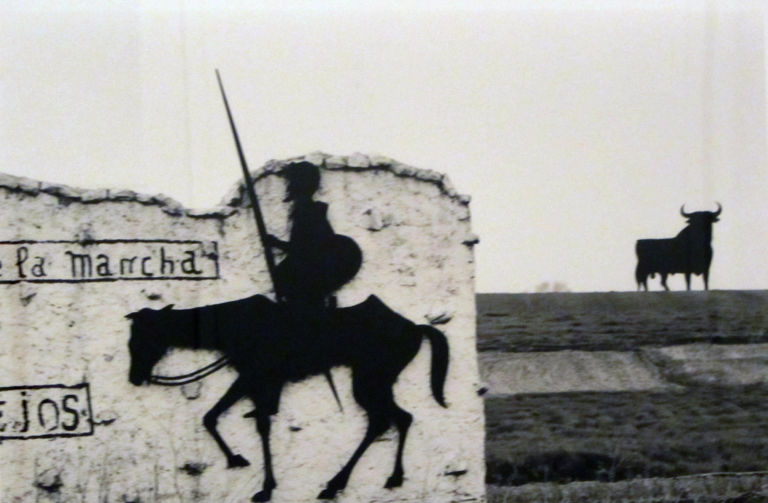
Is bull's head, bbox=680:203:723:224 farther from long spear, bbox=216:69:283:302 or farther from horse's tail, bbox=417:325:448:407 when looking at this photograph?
long spear, bbox=216:69:283:302

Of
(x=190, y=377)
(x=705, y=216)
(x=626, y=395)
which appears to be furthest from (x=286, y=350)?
(x=705, y=216)

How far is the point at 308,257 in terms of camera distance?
483 cm

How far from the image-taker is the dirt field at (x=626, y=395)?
5234 mm

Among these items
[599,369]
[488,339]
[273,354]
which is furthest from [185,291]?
[599,369]

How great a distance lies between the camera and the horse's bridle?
15.5ft

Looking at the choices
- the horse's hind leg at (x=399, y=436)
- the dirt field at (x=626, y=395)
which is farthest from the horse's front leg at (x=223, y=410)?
the dirt field at (x=626, y=395)

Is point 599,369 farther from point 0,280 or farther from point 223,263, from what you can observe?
point 0,280

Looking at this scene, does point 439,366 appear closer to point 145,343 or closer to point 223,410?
point 223,410

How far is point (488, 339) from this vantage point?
5.27 m

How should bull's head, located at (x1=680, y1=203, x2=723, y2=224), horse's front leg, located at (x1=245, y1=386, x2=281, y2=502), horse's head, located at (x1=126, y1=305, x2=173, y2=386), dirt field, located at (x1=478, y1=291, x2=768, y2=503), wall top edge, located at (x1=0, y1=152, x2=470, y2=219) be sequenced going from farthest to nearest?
bull's head, located at (x1=680, y1=203, x2=723, y2=224) → dirt field, located at (x1=478, y1=291, x2=768, y2=503) → horse's front leg, located at (x1=245, y1=386, x2=281, y2=502) → horse's head, located at (x1=126, y1=305, x2=173, y2=386) → wall top edge, located at (x1=0, y1=152, x2=470, y2=219)

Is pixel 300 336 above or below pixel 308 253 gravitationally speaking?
below

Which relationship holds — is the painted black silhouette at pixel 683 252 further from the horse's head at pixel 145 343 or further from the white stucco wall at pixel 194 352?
the horse's head at pixel 145 343

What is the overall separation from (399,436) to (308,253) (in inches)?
39.6

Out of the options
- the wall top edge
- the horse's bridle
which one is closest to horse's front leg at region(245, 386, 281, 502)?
the horse's bridle
